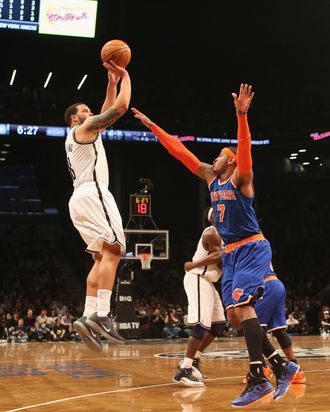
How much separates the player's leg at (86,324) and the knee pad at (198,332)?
181 centimetres

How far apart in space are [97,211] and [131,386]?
212 cm

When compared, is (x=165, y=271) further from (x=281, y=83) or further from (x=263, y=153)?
(x=281, y=83)

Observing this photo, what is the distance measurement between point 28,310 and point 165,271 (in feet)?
25.3

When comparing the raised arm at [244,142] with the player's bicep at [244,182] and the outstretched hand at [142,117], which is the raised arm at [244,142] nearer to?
the player's bicep at [244,182]

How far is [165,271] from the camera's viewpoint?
84.2 ft

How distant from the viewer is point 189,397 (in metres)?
5.85

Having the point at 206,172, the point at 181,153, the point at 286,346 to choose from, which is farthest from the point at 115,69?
the point at 286,346

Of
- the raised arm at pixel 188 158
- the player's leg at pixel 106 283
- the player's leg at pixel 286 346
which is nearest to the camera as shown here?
the player's leg at pixel 106 283

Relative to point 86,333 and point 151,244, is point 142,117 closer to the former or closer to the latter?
point 86,333

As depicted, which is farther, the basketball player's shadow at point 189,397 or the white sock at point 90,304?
the white sock at point 90,304

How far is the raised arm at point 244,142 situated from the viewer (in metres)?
5.10

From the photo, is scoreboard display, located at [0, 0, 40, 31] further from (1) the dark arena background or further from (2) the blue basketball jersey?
(2) the blue basketball jersey

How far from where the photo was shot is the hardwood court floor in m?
5.32

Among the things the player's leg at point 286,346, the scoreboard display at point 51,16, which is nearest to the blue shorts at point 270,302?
the player's leg at point 286,346
